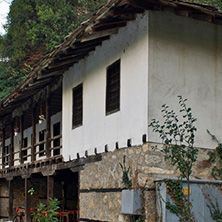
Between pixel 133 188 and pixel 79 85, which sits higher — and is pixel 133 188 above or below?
below

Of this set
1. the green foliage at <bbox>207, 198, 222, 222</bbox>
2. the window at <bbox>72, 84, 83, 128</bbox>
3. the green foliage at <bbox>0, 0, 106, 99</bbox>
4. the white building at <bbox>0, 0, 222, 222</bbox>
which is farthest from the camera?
the green foliage at <bbox>0, 0, 106, 99</bbox>

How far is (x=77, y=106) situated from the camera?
11.7 meters

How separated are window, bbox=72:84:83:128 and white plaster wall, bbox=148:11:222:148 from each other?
367 cm

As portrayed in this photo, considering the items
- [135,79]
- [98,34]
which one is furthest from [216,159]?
[98,34]

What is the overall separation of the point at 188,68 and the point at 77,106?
413 centimetres

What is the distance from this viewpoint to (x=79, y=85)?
1140 cm

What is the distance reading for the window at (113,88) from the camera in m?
9.36

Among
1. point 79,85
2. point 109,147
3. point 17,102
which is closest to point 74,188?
point 17,102

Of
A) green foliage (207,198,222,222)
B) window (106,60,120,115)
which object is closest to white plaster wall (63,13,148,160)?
window (106,60,120,115)

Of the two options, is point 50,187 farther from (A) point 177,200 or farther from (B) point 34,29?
(B) point 34,29

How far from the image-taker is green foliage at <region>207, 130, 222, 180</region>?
27.3ft

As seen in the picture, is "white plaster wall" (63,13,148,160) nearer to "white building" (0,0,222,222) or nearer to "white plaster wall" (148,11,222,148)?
"white building" (0,0,222,222)

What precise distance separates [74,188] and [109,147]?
28.5 feet

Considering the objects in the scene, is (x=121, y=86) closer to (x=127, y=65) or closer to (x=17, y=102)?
(x=127, y=65)
